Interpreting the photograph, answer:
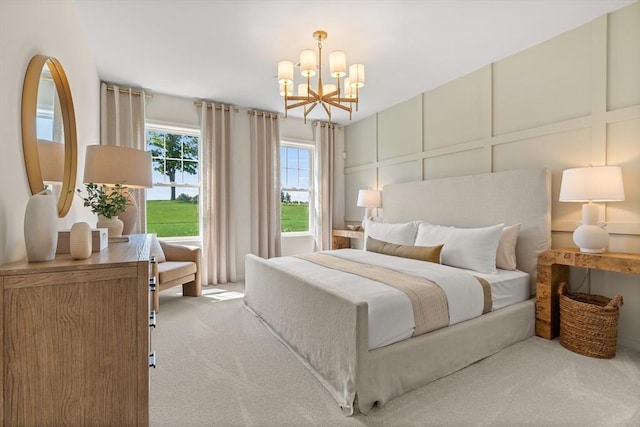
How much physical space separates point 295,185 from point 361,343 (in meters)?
4.06

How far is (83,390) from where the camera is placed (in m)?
1.17

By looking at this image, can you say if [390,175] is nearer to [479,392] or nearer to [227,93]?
[227,93]

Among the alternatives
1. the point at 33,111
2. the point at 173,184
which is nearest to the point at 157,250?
the point at 173,184

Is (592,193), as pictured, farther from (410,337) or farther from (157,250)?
(157,250)

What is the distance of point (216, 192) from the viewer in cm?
453

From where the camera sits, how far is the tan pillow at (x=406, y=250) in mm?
2998

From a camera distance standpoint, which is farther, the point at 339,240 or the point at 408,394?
the point at 339,240

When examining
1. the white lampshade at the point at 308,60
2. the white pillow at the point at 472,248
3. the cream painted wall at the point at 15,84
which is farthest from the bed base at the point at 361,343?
the white lampshade at the point at 308,60

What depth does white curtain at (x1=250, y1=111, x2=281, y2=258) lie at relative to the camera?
4848 mm

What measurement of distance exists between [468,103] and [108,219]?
12.5 ft

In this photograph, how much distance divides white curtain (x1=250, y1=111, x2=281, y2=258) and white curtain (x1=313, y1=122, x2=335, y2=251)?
79 centimetres

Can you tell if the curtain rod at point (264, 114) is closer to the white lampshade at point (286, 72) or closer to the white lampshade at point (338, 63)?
the white lampshade at point (286, 72)

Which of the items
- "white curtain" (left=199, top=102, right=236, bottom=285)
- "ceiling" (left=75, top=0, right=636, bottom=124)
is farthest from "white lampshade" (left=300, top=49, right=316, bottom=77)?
"white curtain" (left=199, top=102, right=236, bottom=285)

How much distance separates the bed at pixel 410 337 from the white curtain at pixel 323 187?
190 cm
